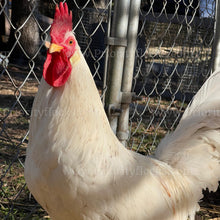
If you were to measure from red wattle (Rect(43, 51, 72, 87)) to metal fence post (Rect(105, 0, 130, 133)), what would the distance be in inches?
23.7

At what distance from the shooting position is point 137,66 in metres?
4.85

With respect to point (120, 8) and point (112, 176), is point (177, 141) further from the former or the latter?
point (120, 8)

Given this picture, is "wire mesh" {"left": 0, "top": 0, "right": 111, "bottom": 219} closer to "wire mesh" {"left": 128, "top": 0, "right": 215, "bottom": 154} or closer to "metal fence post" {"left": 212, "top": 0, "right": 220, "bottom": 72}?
"wire mesh" {"left": 128, "top": 0, "right": 215, "bottom": 154}

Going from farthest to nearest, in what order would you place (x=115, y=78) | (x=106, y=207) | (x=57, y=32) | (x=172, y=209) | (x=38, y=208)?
(x=38, y=208) → (x=115, y=78) → (x=172, y=209) → (x=106, y=207) → (x=57, y=32)

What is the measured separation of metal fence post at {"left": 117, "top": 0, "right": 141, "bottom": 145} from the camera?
6.59 feet

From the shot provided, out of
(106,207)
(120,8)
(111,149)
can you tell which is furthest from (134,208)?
(120,8)

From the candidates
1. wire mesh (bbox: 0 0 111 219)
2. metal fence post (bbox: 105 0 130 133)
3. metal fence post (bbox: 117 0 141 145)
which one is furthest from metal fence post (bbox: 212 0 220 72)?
metal fence post (bbox: 105 0 130 133)

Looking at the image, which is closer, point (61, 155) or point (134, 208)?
point (61, 155)

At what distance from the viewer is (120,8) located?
1.93 metres

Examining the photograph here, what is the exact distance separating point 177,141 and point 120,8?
0.96m

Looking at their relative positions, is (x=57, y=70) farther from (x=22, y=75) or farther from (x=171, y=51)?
(x=22, y=75)

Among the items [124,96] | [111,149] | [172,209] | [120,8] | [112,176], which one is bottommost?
[172,209]

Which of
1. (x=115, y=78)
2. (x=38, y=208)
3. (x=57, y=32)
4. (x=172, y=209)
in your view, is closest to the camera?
(x=57, y=32)

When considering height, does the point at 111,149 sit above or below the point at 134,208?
above
